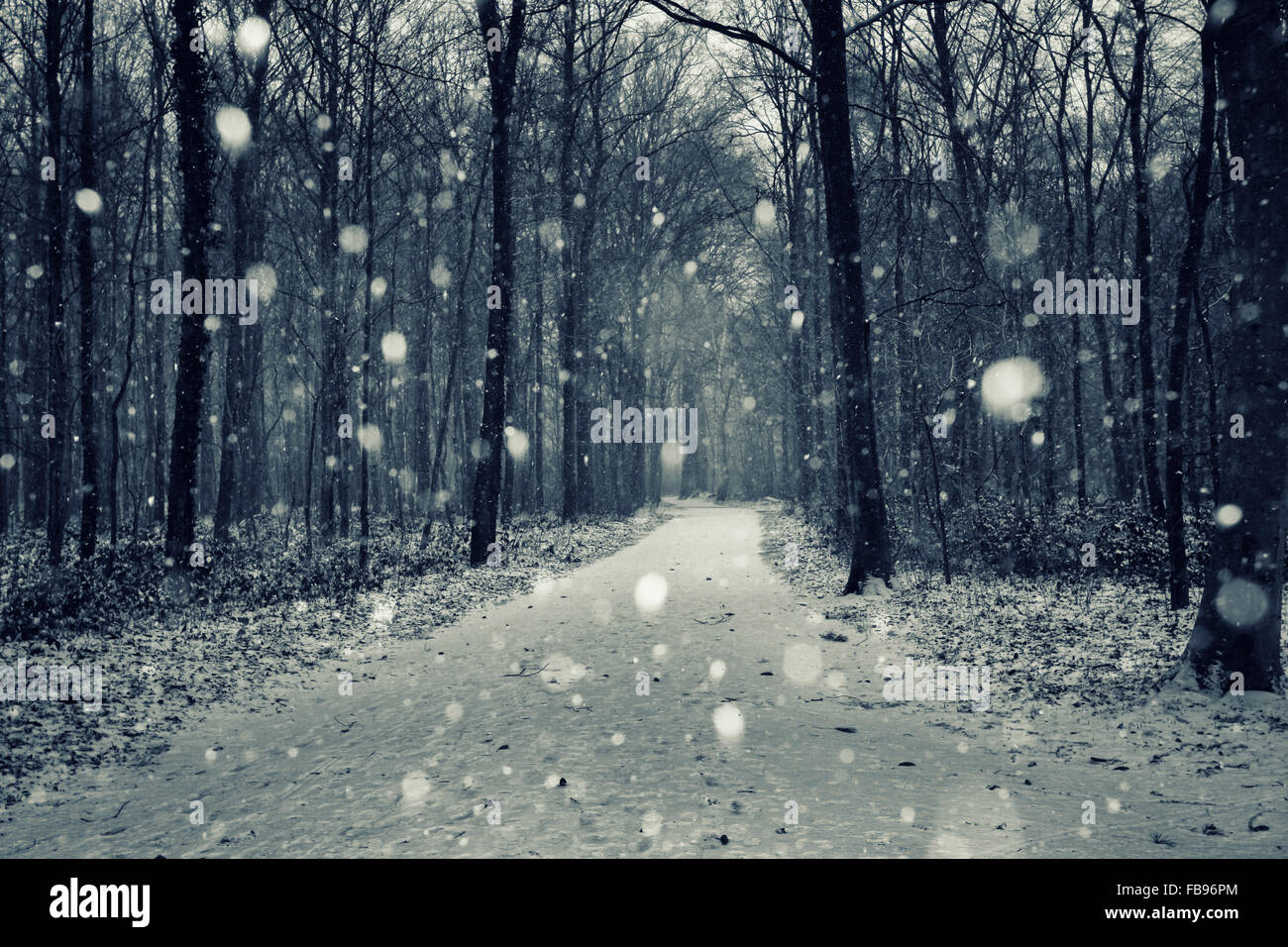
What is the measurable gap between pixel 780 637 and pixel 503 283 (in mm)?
9704

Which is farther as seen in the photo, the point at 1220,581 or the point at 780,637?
the point at 780,637

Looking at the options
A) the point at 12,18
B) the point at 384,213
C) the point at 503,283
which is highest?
the point at 12,18

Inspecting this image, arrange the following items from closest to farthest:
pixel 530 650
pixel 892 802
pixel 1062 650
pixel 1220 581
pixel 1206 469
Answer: pixel 892 802 → pixel 1220 581 → pixel 1062 650 → pixel 530 650 → pixel 1206 469

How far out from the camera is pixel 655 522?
1156 inches

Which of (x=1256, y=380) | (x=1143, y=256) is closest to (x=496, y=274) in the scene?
(x=1143, y=256)

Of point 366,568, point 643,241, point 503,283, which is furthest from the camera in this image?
point 643,241

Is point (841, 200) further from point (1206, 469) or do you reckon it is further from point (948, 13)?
point (1206, 469)

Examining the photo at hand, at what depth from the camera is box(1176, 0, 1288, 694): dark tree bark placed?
209 inches

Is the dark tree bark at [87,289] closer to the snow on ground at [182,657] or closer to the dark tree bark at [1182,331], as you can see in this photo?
the snow on ground at [182,657]

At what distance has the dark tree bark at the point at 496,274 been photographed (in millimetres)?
14641

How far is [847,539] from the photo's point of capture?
15.3 metres

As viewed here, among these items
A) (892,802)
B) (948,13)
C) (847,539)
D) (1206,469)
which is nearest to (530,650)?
(892,802)

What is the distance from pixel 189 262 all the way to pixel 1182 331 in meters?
13.4

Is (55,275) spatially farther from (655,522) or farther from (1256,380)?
(655,522)
